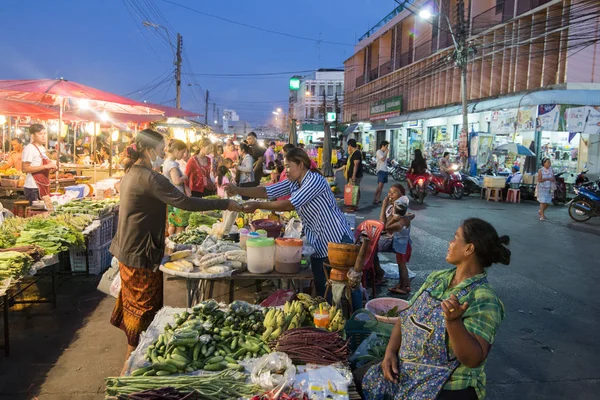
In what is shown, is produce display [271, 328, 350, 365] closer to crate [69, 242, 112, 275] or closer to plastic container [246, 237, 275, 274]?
plastic container [246, 237, 275, 274]

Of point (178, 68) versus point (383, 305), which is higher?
point (178, 68)

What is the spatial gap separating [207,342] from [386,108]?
3414 centimetres

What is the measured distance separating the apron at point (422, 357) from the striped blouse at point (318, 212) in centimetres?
184

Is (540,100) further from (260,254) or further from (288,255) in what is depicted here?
(260,254)

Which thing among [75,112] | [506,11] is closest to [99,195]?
[75,112]

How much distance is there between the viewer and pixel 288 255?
13.7 ft

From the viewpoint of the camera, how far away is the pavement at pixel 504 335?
4.04 metres

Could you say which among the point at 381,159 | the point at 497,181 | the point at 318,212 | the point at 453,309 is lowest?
the point at 497,181

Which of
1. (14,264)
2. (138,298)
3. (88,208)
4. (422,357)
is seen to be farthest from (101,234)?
(422,357)

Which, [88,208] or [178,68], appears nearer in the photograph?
[88,208]

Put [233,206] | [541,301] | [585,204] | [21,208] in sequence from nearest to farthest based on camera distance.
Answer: [233,206] < [541,301] < [21,208] < [585,204]

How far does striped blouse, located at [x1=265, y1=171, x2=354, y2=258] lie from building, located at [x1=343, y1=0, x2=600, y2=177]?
12.1 meters

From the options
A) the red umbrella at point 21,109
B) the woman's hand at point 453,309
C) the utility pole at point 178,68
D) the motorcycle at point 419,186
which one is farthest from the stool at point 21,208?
the utility pole at point 178,68

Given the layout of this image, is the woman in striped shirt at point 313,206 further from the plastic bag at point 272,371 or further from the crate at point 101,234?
the crate at point 101,234
